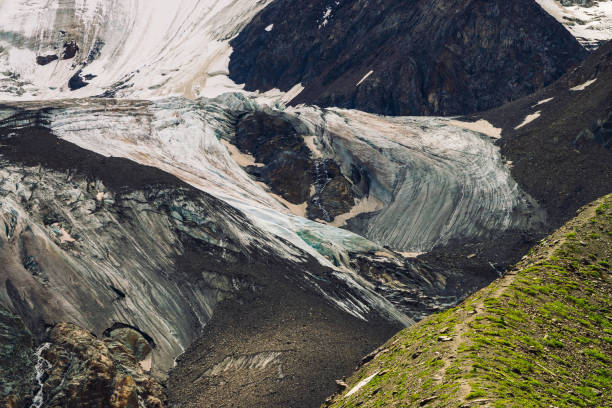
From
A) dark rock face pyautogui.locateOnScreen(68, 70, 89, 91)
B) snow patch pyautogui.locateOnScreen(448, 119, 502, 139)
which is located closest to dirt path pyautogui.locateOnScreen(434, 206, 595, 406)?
snow patch pyautogui.locateOnScreen(448, 119, 502, 139)

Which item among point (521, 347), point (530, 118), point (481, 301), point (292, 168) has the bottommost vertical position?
point (292, 168)

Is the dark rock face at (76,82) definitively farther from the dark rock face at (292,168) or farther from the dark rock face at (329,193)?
the dark rock face at (329,193)

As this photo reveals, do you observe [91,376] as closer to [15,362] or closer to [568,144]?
[15,362]

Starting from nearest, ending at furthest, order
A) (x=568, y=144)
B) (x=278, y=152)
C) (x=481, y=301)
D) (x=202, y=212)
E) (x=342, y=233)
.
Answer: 1. (x=481, y=301)
2. (x=202, y=212)
3. (x=342, y=233)
4. (x=568, y=144)
5. (x=278, y=152)

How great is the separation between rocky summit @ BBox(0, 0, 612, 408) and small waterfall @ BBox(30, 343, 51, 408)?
0.13 m

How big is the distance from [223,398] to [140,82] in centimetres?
11715

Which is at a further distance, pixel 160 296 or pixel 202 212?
pixel 202 212

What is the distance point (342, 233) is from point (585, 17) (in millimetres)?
87690

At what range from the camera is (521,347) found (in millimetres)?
17578

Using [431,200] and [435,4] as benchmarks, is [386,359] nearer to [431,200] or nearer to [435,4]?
[431,200]

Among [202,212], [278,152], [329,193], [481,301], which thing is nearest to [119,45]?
[278,152]

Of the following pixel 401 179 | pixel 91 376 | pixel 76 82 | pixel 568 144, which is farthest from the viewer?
pixel 76 82

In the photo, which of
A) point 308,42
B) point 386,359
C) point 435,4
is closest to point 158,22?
point 308,42

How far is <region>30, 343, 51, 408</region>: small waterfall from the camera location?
32.5 meters
